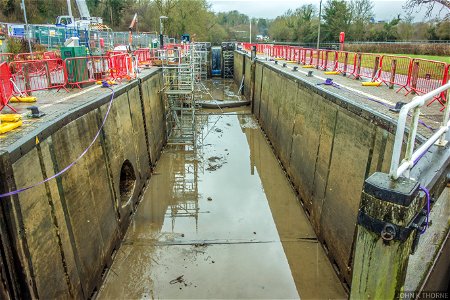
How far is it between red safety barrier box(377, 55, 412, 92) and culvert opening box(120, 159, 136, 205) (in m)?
8.94

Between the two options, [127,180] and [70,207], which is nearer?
[70,207]

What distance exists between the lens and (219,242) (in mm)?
9047

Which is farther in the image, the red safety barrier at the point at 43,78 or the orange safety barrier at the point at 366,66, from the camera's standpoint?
the orange safety barrier at the point at 366,66

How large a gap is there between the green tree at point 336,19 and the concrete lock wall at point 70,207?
5753 cm

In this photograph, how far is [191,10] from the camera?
2395 inches

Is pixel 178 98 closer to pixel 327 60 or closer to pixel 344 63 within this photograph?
pixel 327 60

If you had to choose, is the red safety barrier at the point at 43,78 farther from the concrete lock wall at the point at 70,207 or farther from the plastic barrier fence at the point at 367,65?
the plastic barrier fence at the point at 367,65

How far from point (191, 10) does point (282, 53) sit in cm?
3854

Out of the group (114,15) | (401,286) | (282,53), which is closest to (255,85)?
(282,53)

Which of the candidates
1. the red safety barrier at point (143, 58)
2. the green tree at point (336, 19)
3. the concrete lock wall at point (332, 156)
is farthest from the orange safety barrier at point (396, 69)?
the green tree at point (336, 19)

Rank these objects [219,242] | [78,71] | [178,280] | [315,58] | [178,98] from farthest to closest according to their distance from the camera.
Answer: [315,58], [178,98], [78,71], [219,242], [178,280]

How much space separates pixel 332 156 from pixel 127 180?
636cm

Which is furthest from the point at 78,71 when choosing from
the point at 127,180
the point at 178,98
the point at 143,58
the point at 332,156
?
the point at 143,58

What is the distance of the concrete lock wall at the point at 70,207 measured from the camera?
4703mm
